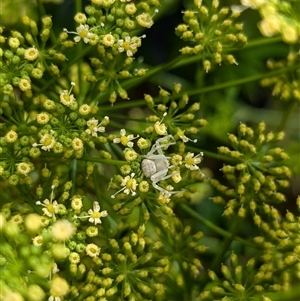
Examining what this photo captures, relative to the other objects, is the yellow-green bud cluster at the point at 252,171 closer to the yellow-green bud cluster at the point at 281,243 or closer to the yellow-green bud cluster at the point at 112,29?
the yellow-green bud cluster at the point at 281,243

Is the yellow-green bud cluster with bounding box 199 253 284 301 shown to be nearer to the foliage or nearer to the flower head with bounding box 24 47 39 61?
the foliage

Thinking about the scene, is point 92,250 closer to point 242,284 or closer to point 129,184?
point 129,184

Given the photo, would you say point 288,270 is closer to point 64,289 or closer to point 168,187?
point 168,187

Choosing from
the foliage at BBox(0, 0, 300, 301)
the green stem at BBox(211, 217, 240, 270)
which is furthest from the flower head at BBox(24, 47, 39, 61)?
the green stem at BBox(211, 217, 240, 270)

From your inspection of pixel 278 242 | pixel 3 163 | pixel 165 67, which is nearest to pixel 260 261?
pixel 278 242

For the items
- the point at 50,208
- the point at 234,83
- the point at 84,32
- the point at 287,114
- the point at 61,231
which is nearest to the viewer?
the point at 61,231

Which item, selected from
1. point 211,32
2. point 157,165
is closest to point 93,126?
point 157,165
